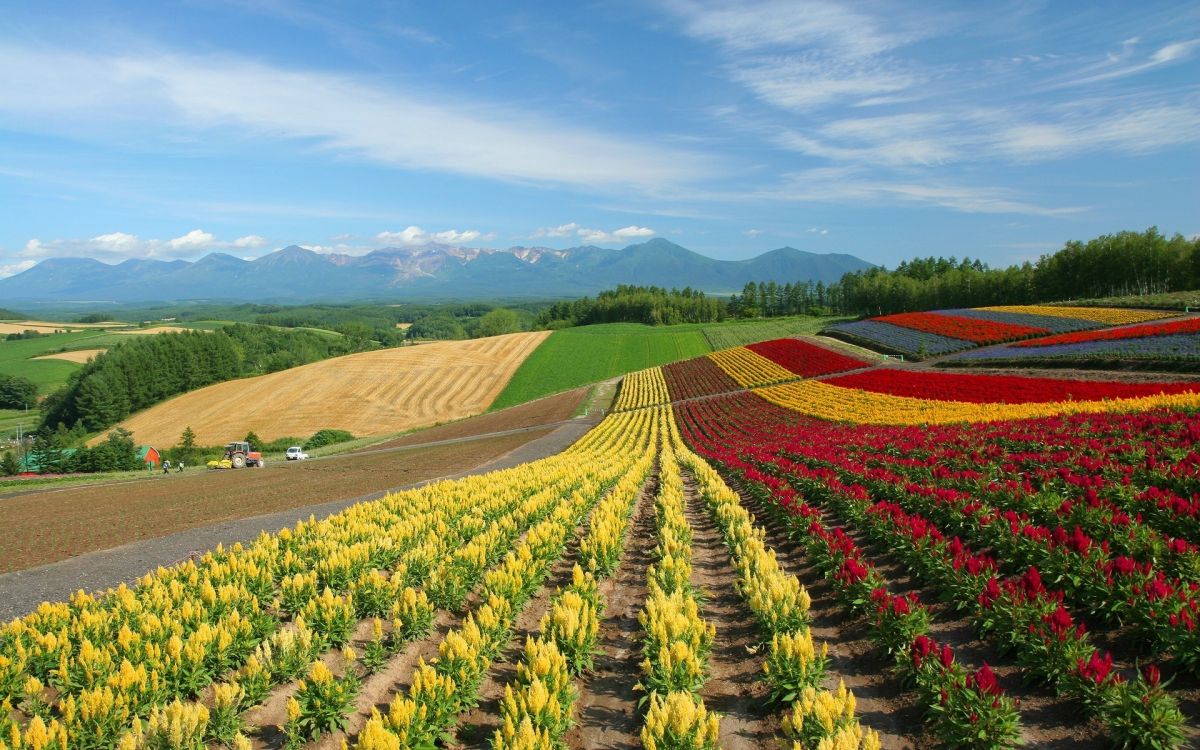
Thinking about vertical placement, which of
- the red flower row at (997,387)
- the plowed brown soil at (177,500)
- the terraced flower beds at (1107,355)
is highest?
the terraced flower beds at (1107,355)

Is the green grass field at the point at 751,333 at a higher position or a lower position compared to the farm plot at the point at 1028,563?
higher

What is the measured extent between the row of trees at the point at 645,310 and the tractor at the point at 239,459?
349ft

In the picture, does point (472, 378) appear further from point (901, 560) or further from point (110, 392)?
point (901, 560)

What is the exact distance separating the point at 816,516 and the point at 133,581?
45.6 ft

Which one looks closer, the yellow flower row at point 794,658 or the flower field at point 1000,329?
the yellow flower row at point 794,658

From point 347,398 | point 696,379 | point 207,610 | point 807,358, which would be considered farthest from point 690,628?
point 347,398

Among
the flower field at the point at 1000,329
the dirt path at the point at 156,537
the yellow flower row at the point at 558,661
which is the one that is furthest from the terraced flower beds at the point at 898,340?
the yellow flower row at the point at 558,661

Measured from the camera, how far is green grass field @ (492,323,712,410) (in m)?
73.4

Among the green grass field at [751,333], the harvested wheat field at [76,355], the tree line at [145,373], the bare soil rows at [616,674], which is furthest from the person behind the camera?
the harvested wheat field at [76,355]

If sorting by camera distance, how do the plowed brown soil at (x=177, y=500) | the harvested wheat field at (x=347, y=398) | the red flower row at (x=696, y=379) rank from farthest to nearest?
the harvested wheat field at (x=347, y=398), the red flower row at (x=696, y=379), the plowed brown soil at (x=177, y=500)

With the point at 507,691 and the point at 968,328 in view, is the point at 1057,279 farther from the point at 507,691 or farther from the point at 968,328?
the point at 507,691

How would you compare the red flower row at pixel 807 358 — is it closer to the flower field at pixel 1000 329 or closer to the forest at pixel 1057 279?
the flower field at pixel 1000 329

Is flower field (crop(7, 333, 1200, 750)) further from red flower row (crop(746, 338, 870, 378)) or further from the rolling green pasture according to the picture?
the rolling green pasture

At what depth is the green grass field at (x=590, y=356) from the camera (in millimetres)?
73375
